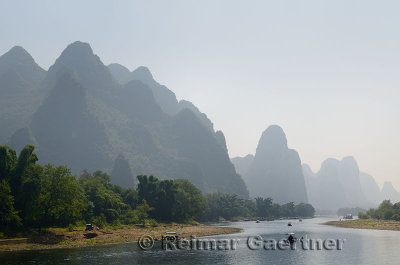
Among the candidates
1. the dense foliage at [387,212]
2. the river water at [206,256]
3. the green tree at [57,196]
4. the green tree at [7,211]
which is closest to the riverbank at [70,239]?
the green tree at [57,196]

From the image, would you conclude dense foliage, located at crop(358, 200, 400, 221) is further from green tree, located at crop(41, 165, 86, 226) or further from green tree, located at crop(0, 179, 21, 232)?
green tree, located at crop(0, 179, 21, 232)

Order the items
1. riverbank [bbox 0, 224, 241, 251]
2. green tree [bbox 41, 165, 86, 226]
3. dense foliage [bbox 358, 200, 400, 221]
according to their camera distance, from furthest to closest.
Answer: dense foliage [bbox 358, 200, 400, 221], green tree [bbox 41, 165, 86, 226], riverbank [bbox 0, 224, 241, 251]

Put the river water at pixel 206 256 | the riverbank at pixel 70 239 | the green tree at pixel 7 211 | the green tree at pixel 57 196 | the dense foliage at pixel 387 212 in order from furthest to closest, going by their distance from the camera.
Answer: the dense foliage at pixel 387 212 → the green tree at pixel 57 196 → the green tree at pixel 7 211 → the riverbank at pixel 70 239 → the river water at pixel 206 256

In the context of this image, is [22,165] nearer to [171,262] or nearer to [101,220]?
[101,220]

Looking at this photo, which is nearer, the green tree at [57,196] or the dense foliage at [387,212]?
the green tree at [57,196]

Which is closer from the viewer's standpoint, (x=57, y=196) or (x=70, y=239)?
(x=70, y=239)

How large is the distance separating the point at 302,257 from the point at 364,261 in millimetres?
10057

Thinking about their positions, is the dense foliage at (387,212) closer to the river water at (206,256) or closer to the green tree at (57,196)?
the river water at (206,256)

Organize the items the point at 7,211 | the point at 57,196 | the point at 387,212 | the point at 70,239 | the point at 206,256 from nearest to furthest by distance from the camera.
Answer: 1. the point at 206,256
2. the point at 7,211
3. the point at 70,239
4. the point at 57,196
5. the point at 387,212

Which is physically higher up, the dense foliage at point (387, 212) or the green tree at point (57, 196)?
the green tree at point (57, 196)

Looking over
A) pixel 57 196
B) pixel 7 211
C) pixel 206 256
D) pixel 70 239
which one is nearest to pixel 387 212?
pixel 206 256

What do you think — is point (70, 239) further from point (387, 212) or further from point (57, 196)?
point (387, 212)

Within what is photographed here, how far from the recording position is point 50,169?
77.1 meters

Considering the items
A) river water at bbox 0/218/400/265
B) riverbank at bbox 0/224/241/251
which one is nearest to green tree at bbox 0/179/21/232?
riverbank at bbox 0/224/241/251
